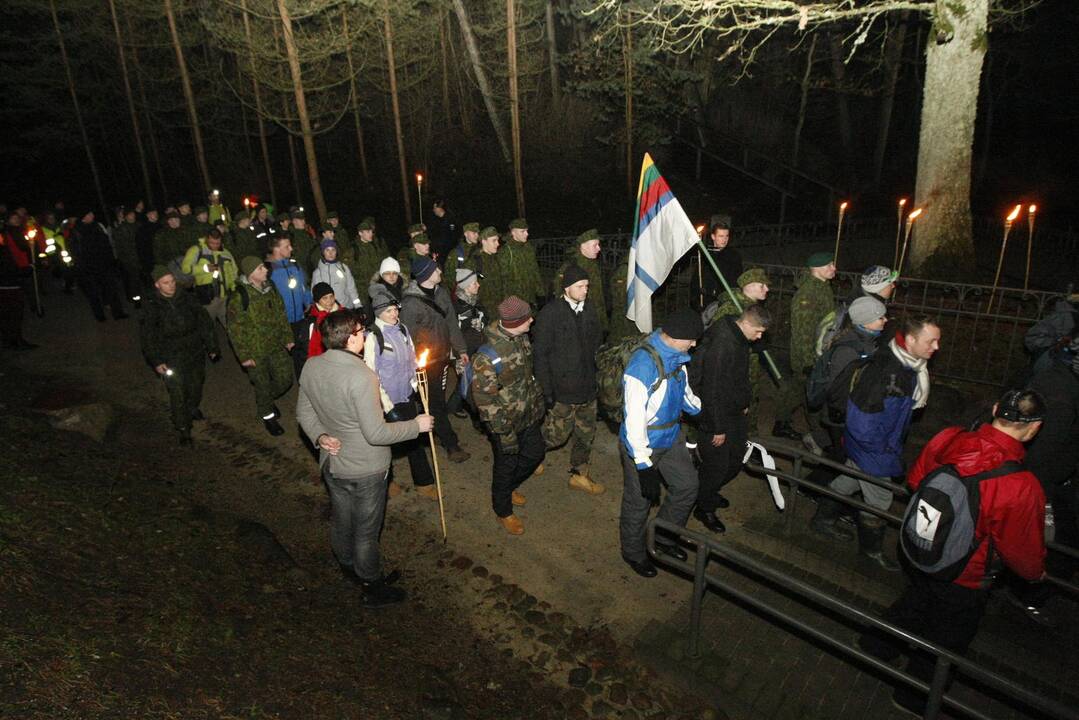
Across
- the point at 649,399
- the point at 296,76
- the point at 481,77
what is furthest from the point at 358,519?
the point at 481,77

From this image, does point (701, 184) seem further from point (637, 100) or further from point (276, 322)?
point (276, 322)

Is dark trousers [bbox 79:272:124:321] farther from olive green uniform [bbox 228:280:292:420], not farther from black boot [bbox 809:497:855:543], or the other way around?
black boot [bbox 809:497:855:543]

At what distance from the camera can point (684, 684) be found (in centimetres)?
416

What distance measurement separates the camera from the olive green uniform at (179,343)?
6809 mm

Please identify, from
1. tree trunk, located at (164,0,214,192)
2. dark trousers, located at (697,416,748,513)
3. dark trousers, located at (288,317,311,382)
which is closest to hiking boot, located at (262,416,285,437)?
dark trousers, located at (288,317,311,382)

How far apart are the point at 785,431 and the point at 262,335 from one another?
6.19 metres

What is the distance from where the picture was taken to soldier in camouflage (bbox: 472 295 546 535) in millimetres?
5246

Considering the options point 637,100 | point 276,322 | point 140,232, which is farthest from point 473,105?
point 276,322

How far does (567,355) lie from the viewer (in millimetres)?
5879

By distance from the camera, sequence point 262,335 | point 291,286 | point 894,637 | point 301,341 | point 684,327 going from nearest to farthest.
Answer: point 894,637
point 684,327
point 301,341
point 262,335
point 291,286

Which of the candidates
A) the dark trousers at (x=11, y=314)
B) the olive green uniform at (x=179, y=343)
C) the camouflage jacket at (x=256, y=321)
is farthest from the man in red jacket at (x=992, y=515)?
the dark trousers at (x=11, y=314)

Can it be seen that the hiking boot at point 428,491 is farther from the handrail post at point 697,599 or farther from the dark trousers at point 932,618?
the dark trousers at point 932,618

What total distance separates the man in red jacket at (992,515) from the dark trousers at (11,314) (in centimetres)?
1281

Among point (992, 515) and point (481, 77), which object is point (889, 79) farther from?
point (992, 515)
